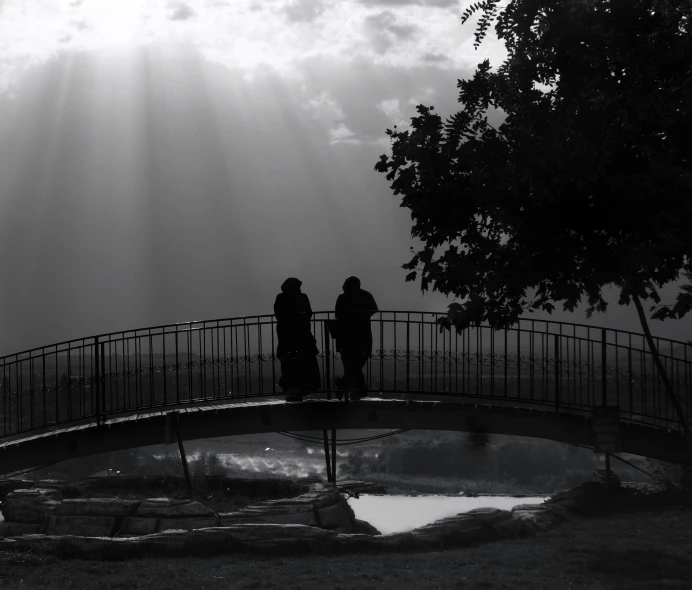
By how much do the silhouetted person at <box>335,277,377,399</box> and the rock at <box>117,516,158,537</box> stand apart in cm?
357

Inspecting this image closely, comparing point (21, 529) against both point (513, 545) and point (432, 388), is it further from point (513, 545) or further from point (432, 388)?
point (513, 545)

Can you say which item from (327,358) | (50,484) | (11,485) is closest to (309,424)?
(327,358)

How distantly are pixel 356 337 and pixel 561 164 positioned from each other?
6.81 m

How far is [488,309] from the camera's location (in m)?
7.66

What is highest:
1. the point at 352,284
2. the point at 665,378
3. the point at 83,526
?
the point at 352,284

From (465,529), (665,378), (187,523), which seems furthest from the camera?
(187,523)

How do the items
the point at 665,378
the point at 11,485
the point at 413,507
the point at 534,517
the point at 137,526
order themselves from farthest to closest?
the point at 11,485 → the point at 413,507 → the point at 137,526 → the point at 534,517 → the point at 665,378

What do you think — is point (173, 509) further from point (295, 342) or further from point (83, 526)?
point (295, 342)

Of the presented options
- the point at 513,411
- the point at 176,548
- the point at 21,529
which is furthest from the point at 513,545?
the point at 21,529

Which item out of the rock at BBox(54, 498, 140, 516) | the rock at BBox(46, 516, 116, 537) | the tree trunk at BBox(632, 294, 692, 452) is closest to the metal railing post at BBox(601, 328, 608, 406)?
the tree trunk at BBox(632, 294, 692, 452)

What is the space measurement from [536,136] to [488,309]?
1602 mm

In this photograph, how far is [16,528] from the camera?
14.4 m

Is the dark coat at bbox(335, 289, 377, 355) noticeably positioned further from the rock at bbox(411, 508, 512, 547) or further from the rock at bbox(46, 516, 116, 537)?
the rock at bbox(46, 516, 116, 537)

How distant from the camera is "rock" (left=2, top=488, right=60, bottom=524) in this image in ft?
47.8
